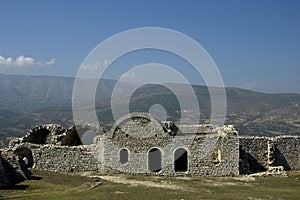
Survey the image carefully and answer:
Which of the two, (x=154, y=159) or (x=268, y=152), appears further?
(x=268, y=152)

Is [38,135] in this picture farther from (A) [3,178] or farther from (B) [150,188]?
(B) [150,188]

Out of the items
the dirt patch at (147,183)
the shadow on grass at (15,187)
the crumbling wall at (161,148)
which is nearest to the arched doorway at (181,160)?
the crumbling wall at (161,148)

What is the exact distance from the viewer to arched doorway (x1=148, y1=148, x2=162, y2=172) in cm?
4776

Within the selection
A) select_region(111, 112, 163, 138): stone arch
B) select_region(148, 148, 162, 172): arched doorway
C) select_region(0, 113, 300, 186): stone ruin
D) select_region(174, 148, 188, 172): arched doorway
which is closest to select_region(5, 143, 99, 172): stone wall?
select_region(0, 113, 300, 186): stone ruin

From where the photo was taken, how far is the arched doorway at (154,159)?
47.8m

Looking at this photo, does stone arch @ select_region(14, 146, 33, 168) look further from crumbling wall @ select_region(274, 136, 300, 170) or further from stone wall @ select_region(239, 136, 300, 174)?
crumbling wall @ select_region(274, 136, 300, 170)

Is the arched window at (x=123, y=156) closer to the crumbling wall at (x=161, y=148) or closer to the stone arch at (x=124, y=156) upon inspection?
the stone arch at (x=124, y=156)

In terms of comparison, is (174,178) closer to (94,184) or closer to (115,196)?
(94,184)

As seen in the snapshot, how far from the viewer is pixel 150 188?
3534 cm

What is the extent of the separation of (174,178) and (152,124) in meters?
6.35

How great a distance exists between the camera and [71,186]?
1375 inches

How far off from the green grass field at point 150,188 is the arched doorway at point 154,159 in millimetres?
4761

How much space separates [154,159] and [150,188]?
1352cm

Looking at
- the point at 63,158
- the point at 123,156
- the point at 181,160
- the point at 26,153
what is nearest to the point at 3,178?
the point at 63,158
